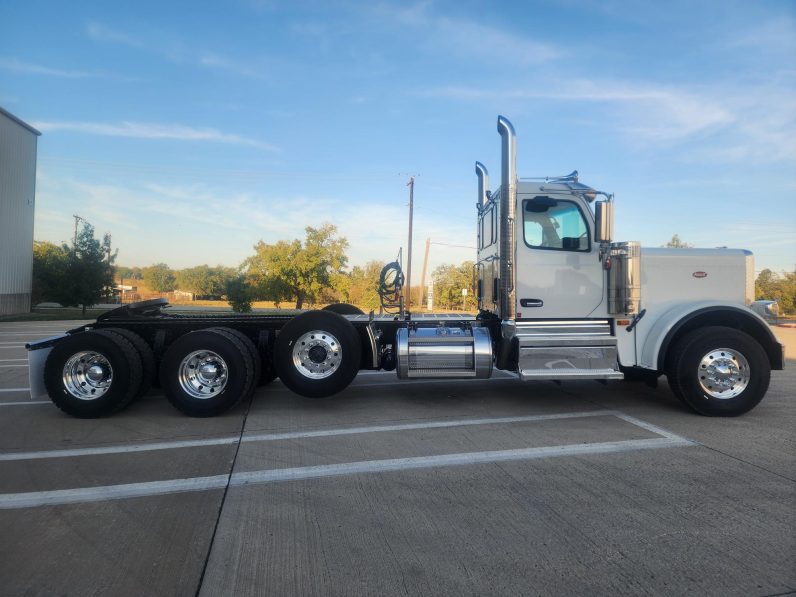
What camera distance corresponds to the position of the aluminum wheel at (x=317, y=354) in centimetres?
675

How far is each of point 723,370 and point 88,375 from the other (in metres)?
7.67

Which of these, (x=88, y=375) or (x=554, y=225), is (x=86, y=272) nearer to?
(x=88, y=375)

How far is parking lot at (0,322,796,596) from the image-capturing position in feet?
9.71

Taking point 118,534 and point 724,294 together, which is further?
point 724,294

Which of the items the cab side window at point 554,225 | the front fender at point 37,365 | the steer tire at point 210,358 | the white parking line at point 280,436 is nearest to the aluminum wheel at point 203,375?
the steer tire at point 210,358

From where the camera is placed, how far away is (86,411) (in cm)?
641

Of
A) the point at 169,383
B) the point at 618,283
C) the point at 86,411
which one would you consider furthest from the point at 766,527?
the point at 86,411

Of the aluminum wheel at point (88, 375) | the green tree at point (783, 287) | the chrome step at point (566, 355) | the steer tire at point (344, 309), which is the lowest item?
the aluminum wheel at point (88, 375)

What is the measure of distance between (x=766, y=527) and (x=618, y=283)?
142 inches

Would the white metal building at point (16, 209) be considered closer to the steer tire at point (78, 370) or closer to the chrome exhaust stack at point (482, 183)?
the steer tire at point (78, 370)

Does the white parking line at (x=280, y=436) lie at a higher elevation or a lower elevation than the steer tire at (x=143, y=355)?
lower

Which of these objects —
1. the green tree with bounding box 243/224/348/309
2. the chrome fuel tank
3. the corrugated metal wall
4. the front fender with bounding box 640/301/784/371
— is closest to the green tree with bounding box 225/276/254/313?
the green tree with bounding box 243/224/348/309

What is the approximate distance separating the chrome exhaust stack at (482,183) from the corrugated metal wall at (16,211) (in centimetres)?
3490

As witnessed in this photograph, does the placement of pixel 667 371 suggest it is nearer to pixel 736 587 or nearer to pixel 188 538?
pixel 736 587
